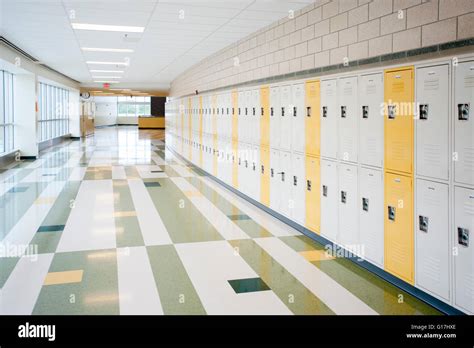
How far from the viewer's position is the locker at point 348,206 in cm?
470

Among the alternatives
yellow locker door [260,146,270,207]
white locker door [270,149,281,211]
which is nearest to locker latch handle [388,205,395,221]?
white locker door [270,149,281,211]

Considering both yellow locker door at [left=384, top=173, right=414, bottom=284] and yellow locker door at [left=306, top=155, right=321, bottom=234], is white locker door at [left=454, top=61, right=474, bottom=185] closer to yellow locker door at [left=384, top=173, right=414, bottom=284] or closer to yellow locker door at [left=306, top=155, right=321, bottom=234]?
yellow locker door at [left=384, top=173, right=414, bottom=284]

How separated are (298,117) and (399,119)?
6.98 feet

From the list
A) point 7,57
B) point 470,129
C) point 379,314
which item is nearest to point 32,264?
point 379,314

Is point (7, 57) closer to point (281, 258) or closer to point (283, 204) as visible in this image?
point (283, 204)

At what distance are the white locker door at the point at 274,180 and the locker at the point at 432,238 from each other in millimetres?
3073

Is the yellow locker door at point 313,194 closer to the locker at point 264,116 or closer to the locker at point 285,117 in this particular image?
the locker at point 285,117

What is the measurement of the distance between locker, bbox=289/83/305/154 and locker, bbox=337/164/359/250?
110cm

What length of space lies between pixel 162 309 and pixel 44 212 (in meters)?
4.21

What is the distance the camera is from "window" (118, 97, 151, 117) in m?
45.0

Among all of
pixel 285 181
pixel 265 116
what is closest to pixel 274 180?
pixel 285 181

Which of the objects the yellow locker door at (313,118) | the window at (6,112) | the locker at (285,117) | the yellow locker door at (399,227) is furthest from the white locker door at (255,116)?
the window at (6,112)

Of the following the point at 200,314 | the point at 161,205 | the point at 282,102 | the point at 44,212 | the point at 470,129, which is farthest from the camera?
the point at 161,205

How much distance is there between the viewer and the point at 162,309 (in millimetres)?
3607
